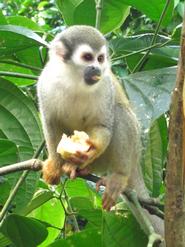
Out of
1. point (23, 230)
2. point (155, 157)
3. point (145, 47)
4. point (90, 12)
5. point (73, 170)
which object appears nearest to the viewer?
point (23, 230)

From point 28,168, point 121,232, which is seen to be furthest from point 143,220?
point 28,168

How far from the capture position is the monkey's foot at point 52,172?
213 centimetres

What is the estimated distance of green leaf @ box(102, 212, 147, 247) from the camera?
162cm

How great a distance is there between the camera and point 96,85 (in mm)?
2260

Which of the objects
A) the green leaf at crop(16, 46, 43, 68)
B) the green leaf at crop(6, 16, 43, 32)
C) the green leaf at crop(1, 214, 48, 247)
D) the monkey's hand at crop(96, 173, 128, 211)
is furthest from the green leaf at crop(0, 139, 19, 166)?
the green leaf at crop(6, 16, 43, 32)

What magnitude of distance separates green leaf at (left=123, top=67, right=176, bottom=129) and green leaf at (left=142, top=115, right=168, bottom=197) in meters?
0.20

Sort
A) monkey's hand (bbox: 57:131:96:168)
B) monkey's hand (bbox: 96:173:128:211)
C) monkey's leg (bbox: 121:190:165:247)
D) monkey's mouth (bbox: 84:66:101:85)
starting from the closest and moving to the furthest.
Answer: monkey's leg (bbox: 121:190:165:247) → monkey's hand (bbox: 57:131:96:168) → monkey's hand (bbox: 96:173:128:211) → monkey's mouth (bbox: 84:66:101:85)

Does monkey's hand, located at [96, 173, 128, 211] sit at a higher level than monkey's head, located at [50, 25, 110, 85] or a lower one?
lower

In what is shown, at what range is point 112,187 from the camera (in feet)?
6.98

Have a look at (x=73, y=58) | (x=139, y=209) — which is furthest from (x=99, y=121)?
(x=139, y=209)

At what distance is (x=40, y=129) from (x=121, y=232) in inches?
33.4

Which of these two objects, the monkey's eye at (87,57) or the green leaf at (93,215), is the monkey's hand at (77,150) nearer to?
the green leaf at (93,215)

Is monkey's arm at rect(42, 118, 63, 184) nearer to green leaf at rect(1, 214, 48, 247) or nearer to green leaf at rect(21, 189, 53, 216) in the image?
green leaf at rect(21, 189, 53, 216)

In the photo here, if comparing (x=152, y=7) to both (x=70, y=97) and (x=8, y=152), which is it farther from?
(x=8, y=152)
